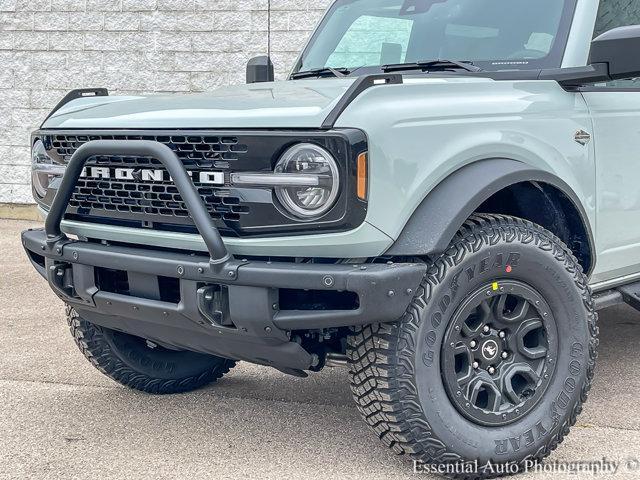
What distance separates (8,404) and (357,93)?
2199 millimetres

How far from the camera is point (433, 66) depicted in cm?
374

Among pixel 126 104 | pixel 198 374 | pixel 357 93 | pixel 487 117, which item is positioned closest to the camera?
pixel 357 93

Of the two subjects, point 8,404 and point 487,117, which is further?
point 8,404

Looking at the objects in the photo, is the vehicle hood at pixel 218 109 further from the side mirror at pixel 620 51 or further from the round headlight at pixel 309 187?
the side mirror at pixel 620 51

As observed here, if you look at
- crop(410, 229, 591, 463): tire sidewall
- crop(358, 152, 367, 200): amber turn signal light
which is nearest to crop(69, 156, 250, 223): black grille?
crop(358, 152, 367, 200): amber turn signal light

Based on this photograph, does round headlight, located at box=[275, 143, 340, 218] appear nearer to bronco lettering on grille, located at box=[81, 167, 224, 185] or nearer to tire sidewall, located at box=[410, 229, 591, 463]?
bronco lettering on grille, located at box=[81, 167, 224, 185]

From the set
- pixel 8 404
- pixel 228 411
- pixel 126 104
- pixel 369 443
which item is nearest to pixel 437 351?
pixel 369 443

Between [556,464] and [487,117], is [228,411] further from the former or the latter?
Result: [487,117]

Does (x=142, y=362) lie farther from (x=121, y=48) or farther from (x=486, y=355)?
(x=121, y=48)

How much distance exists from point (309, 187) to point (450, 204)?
46cm

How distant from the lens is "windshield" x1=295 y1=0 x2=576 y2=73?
3.68 meters

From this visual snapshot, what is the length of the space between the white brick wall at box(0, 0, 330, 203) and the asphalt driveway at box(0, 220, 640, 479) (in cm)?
458

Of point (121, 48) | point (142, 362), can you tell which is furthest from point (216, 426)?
point (121, 48)

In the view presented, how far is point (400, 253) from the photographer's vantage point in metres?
2.81
